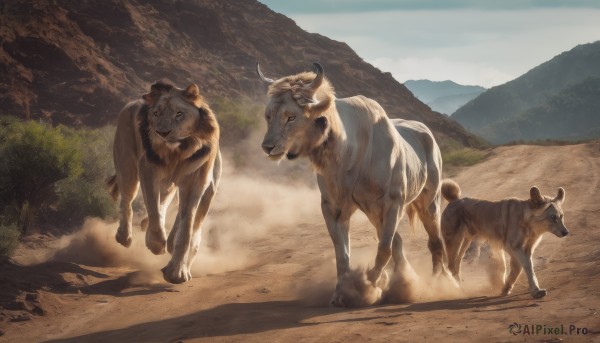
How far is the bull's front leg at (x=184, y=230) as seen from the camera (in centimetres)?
887

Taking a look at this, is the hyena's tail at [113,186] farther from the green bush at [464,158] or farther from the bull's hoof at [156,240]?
the green bush at [464,158]

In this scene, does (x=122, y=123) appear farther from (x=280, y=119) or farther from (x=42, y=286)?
(x=280, y=119)

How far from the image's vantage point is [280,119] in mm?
7391

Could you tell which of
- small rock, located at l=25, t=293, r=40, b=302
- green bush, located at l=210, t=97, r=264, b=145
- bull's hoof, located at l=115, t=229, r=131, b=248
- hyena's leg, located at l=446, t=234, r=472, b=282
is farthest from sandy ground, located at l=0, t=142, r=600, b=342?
green bush, located at l=210, t=97, r=264, b=145

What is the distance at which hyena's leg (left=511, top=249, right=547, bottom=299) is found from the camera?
25.2 ft

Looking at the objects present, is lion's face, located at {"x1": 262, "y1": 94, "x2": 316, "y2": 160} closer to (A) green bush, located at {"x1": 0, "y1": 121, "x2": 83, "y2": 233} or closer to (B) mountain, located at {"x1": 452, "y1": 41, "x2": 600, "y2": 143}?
(A) green bush, located at {"x1": 0, "y1": 121, "x2": 83, "y2": 233}

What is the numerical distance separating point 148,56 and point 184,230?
105 ft

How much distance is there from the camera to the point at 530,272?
8.05m

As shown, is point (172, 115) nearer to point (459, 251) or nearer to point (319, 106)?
point (319, 106)

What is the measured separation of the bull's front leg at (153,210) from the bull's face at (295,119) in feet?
7.52

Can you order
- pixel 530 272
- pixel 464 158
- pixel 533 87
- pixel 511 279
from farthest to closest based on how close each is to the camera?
pixel 533 87, pixel 464 158, pixel 511 279, pixel 530 272

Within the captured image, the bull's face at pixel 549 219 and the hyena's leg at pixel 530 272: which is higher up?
the bull's face at pixel 549 219

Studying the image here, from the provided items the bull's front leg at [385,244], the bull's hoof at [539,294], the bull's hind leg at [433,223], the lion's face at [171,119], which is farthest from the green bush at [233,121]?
the bull's hoof at [539,294]

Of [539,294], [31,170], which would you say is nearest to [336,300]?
[539,294]
